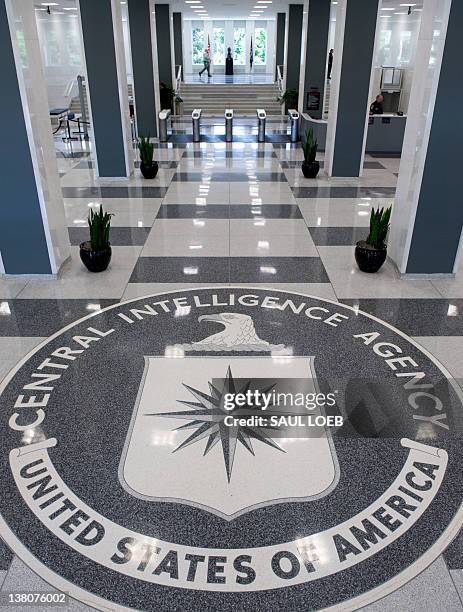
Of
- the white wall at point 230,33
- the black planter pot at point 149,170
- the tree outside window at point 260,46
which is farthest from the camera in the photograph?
the tree outside window at point 260,46

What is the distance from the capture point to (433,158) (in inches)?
193

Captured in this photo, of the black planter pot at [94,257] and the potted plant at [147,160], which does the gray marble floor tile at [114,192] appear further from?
the black planter pot at [94,257]

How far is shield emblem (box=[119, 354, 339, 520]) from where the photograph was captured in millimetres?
2836

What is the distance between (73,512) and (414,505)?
1747 millimetres

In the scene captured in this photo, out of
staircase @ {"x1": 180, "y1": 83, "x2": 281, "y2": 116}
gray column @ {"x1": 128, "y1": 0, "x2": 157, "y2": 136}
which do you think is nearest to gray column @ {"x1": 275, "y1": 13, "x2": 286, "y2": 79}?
staircase @ {"x1": 180, "y1": 83, "x2": 281, "y2": 116}

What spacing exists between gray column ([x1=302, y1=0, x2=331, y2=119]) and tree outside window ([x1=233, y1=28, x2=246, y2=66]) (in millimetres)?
21037

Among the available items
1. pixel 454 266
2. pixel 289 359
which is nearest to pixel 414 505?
pixel 289 359

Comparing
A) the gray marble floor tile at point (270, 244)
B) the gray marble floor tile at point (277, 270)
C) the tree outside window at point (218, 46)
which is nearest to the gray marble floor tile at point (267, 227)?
the gray marble floor tile at point (270, 244)

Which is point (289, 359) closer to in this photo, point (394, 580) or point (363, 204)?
point (394, 580)

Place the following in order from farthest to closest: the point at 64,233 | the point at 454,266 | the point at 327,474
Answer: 1. the point at 64,233
2. the point at 454,266
3. the point at 327,474

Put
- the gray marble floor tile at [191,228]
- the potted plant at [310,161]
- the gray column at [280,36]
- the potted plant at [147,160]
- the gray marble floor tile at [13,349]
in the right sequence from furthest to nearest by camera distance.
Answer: the gray column at [280,36] < the potted plant at [310,161] < the potted plant at [147,160] < the gray marble floor tile at [191,228] < the gray marble floor tile at [13,349]

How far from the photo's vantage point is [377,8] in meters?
8.27

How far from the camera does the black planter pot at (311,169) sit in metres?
9.39

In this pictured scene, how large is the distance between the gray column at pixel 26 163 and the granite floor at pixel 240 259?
296 mm
